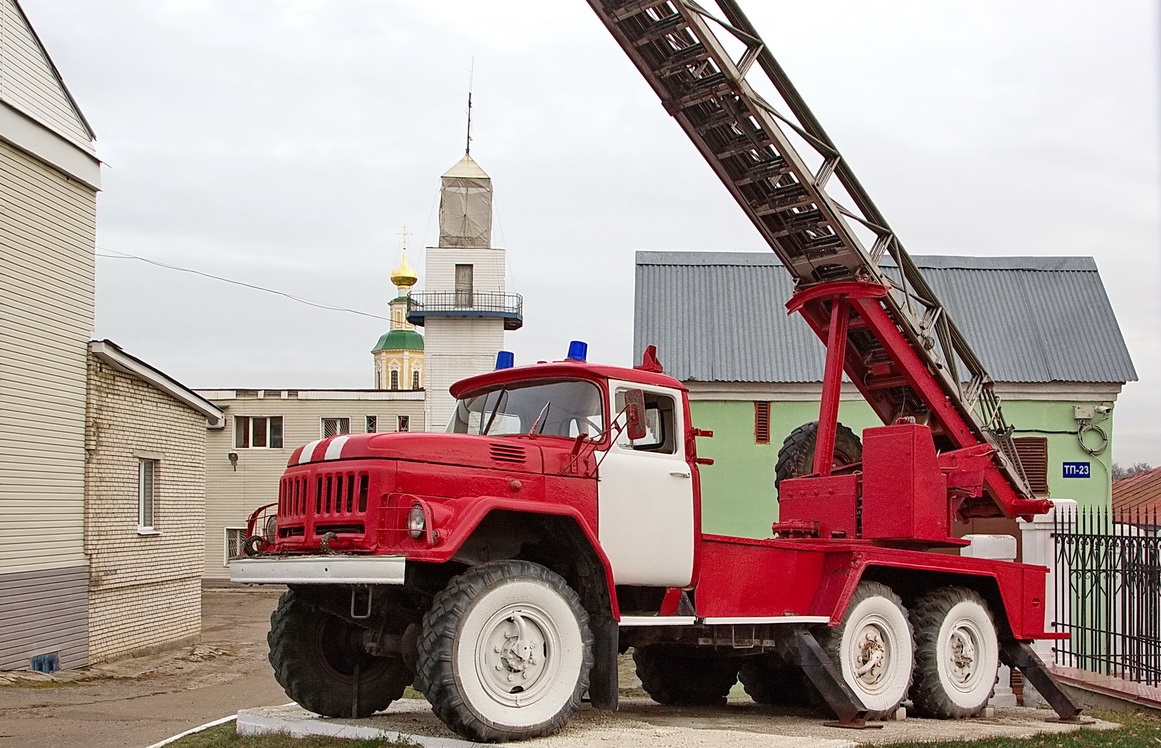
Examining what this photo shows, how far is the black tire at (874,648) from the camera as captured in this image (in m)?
10.6

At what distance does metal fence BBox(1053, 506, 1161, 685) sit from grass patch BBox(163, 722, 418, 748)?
7.59 m

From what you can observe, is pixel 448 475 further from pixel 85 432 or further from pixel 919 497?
pixel 85 432

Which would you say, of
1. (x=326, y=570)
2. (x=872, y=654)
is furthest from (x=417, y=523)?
(x=872, y=654)

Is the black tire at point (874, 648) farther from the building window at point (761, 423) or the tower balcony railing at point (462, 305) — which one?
the tower balcony railing at point (462, 305)

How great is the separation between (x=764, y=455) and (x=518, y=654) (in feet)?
52.5

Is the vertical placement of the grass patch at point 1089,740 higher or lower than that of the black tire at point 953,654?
lower

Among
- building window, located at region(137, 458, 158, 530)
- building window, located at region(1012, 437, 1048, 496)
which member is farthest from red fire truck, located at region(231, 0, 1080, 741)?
building window, located at region(137, 458, 158, 530)

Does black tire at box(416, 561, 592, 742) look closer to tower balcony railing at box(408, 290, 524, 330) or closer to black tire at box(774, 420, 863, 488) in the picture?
black tire at box(774, 420, 863, 488)

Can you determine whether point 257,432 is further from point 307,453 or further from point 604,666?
point 604,666

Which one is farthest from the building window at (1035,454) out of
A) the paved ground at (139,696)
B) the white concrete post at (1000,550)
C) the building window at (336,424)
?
the building window at (336,424)

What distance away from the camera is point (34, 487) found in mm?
19875

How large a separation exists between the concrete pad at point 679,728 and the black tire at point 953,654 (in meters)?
0.20

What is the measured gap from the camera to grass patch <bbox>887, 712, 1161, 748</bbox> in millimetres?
9430

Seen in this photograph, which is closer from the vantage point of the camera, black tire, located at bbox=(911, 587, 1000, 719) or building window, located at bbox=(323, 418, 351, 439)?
black tire, located at bbox=(911, 587, 1000, 719)
